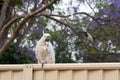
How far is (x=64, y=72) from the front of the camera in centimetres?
372

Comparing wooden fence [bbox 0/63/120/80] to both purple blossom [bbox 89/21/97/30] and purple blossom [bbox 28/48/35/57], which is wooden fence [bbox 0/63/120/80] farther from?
purple blossom [bbox 28/48/35/57]

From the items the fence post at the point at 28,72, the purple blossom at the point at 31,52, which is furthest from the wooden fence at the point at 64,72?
the purple blossom at the point at 31,52

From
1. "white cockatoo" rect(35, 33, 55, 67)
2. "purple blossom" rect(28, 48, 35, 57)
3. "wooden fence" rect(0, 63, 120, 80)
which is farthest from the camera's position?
"purple blossom" rect(28, 48, 35, 57)

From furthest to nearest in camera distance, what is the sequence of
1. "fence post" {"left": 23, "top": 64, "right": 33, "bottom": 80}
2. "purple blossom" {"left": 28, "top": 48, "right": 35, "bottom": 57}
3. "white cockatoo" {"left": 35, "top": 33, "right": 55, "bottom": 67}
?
1. "purple blossom" {"left": 28, "top": 48, "right": 35, "bottom": 57}
2. "white cockatoo" {"left": 35, "top": 33, "right": 55, "bottom": 67}
3. "fence post" {"left": 23, "top": 64, "right": 33, "bottom": 80}

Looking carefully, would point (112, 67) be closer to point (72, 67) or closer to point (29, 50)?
point (72, 67)

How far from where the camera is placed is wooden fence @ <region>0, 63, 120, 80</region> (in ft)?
11.5

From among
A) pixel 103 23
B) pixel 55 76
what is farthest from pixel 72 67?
pixel 103 23

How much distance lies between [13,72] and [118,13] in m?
6.66

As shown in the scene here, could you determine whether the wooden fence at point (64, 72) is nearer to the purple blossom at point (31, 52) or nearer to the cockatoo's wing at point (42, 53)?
the cockatoo's wing at point (42, 53)

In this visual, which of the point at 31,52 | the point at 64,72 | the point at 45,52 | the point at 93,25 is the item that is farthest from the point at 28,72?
the point at 31,52

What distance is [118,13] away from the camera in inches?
401

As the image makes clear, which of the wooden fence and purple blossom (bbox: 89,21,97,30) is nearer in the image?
the wooden fence

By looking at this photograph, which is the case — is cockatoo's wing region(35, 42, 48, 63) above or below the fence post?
above

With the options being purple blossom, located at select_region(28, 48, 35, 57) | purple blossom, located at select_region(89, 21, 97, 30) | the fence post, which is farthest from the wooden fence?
purple blossom, located at select_region(28, 48, 35, 57)
